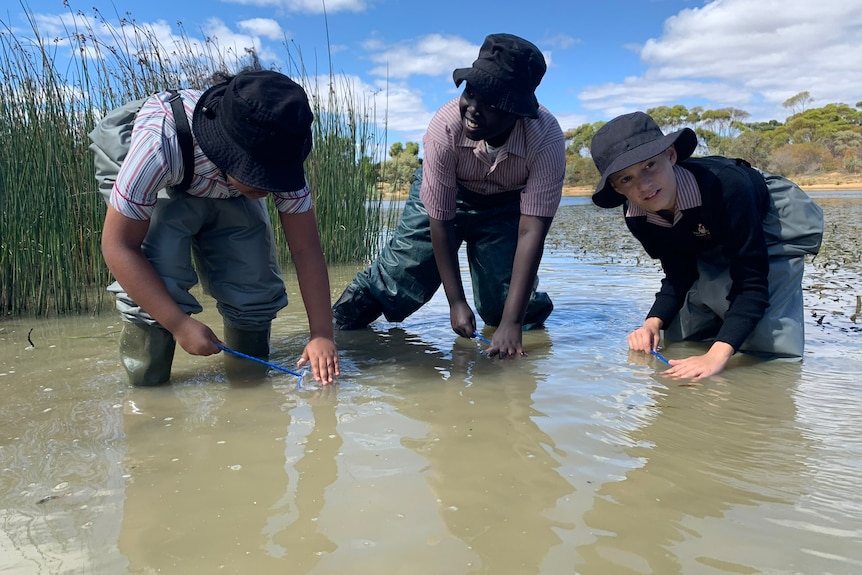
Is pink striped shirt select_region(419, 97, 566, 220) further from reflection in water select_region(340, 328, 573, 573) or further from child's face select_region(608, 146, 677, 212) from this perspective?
reflection in water select_region(340, 328, 573, 573)

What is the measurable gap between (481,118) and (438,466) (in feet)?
4.52

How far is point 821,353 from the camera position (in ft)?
8.71

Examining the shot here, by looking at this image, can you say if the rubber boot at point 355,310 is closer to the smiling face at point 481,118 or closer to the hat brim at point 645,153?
the smiling face at point 481,118

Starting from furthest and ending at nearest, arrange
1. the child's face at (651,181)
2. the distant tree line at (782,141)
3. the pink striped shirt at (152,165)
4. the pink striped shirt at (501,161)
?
1. the distant tree line at (782,141)
2. the pink striped shirt at (501,161)
3. the child's face at (651,181)
4. the pink striped shirt at (152,165)

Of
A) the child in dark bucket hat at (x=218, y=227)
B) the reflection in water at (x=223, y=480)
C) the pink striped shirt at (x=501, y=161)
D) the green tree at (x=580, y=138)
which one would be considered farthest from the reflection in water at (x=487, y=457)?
the green tree at (x=580, y=138)

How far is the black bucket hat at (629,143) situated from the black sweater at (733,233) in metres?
0.20

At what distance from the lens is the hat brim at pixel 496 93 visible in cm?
234

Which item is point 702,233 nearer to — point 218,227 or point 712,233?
point 712,233

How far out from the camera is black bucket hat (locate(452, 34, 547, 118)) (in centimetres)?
234

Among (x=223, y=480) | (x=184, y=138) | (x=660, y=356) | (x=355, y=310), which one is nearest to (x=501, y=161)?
(x=660, y=356)

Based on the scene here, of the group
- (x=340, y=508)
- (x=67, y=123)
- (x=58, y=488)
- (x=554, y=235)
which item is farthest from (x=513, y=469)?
(x=554, y=235)

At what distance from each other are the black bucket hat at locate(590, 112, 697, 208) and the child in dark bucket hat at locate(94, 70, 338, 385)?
108 cm

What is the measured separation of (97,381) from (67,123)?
7.15 ft

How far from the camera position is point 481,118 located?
245 centimetres
